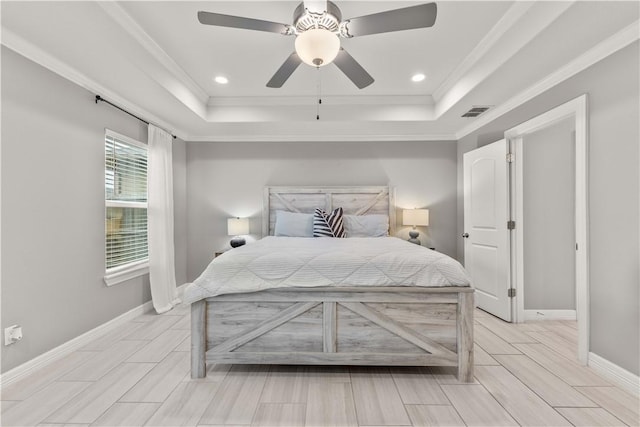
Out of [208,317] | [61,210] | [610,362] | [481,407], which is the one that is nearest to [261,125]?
[61,210]

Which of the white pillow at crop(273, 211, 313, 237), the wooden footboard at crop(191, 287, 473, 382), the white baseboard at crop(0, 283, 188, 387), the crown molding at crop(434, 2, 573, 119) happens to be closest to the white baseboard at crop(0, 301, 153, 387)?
the white baseboard at crop(0, 283, 188, 387)

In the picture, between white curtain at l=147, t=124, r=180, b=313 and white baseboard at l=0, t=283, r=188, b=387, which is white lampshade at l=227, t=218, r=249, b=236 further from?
white baseboard at l=0, t=283, r=188, b=387

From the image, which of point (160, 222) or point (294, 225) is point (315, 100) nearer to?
point (294, 225)

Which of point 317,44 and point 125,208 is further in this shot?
point 125,208

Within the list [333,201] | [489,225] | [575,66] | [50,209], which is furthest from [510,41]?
[50,209]

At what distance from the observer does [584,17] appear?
186 centimetres

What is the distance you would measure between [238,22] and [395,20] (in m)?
0.94

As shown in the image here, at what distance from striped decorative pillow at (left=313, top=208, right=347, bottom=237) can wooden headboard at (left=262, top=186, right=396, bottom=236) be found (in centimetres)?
38

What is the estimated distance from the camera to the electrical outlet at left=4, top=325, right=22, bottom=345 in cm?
201

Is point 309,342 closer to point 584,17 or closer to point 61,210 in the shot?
point 61,210

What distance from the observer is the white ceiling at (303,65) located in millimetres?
1984

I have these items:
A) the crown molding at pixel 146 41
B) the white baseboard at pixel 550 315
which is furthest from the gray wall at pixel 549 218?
the crown molding at pixel 146 41

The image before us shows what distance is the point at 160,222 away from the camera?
365cm

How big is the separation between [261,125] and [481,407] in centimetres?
372
